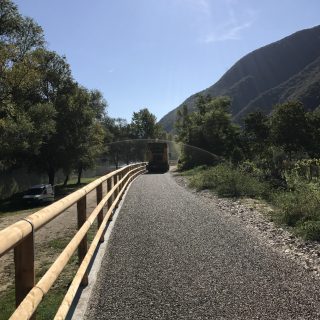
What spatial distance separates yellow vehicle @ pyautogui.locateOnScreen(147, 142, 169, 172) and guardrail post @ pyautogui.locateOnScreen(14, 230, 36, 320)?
4831 centimetres

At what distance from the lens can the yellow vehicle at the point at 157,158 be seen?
5178 centimetres

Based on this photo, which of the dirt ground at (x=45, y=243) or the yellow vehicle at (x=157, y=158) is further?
the yellow vehicle at (x=157, y=158)

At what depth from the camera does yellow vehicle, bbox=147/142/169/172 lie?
51.8 meters

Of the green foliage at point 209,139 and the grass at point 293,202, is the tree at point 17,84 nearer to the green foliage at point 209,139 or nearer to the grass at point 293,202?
the grass at point 293,202

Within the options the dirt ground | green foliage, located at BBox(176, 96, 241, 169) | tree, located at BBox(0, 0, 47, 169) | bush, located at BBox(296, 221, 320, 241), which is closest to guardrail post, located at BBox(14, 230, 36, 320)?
the dirt ground

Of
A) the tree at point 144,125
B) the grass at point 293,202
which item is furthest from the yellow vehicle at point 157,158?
the tree at point 144,125

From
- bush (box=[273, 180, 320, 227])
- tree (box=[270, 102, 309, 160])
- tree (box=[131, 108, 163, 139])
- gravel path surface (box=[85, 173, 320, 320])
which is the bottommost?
gravel path surface (box=[85, 173, 320, 320])

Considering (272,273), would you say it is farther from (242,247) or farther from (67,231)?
(67,231)

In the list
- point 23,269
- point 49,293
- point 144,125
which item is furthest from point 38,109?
point 144,125

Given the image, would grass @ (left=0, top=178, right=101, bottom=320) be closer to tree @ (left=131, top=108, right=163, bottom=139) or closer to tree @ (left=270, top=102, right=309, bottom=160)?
tree @ (left=270, top=102, right=309, bottom=160)

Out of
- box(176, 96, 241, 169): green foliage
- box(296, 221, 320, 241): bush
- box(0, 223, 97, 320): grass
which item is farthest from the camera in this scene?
box(176, 96, 241, 169): green foliage

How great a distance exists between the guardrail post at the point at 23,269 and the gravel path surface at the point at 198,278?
81.4 inches

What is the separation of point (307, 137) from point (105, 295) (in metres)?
62.4

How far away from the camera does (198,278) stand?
21.2 ft
